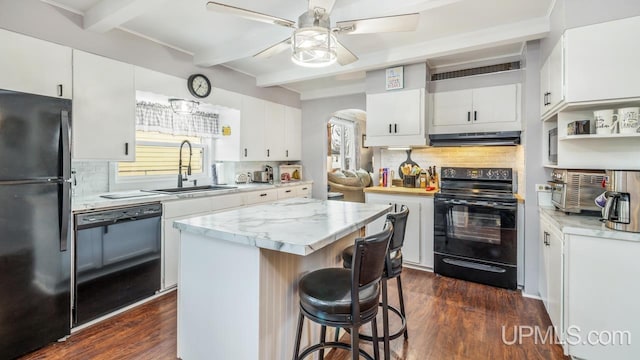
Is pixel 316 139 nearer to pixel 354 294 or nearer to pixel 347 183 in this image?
pixel 347 183

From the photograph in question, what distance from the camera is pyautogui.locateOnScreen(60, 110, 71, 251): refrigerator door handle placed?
2.11 m

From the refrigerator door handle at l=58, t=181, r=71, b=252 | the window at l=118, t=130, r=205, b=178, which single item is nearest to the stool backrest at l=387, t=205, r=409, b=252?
the refrigerator door handle at l=58, t=181, r=71, b=252

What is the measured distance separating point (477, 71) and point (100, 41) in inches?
153

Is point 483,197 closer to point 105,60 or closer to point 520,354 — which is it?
point 520,354

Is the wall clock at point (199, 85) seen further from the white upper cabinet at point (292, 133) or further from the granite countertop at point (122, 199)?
the white upper cabinet at point (292, 133)

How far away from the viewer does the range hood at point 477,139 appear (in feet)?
10.9

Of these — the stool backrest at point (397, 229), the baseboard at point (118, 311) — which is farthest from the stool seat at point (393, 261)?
the baseboard at point (118, 311)

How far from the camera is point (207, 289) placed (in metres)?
1.76

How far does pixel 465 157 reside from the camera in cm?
387

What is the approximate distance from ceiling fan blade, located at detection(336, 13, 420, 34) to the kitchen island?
4.05ft

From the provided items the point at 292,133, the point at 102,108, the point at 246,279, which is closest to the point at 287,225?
the point at 246,279

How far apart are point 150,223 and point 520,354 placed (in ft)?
10.0

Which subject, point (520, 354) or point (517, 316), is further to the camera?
point (517, 316)

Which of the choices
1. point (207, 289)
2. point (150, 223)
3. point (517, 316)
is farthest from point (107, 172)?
Result: point (517, 316)
